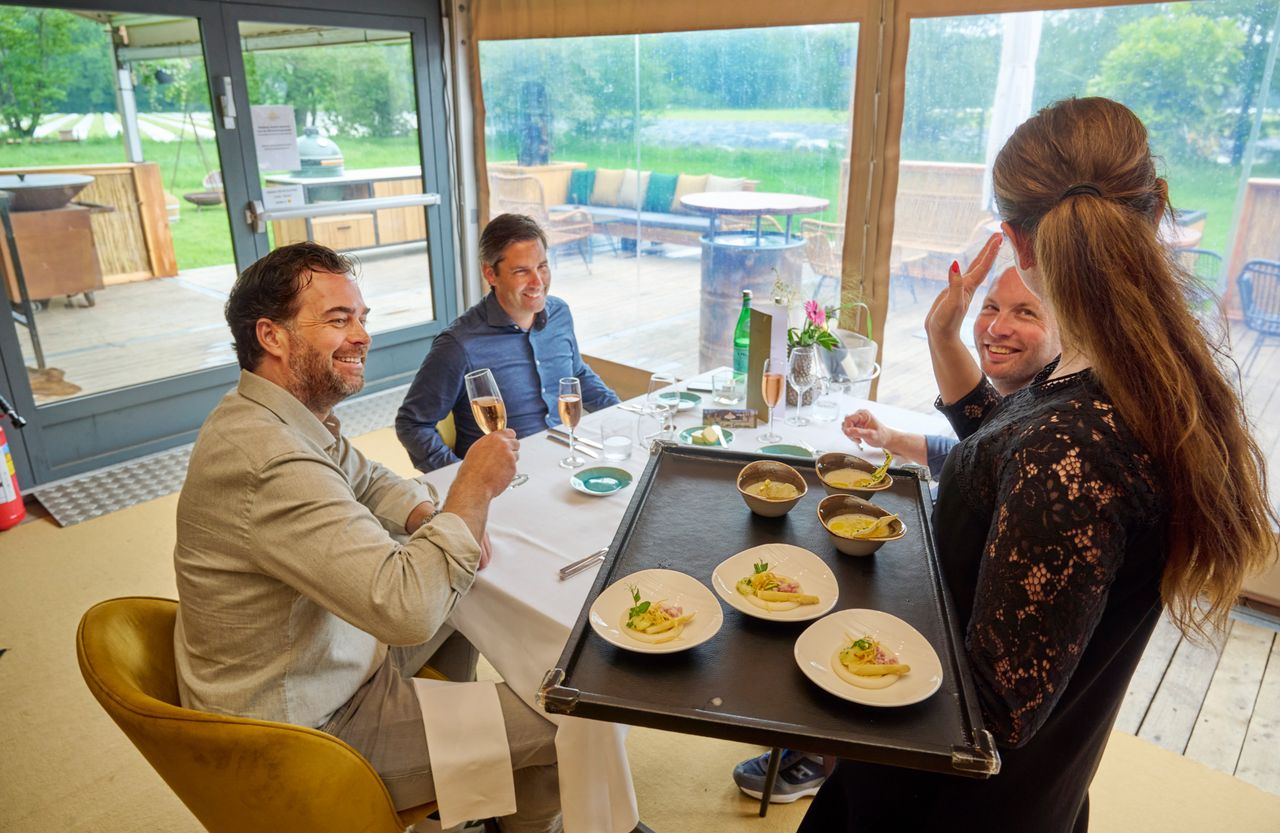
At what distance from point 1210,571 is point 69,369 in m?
4.43

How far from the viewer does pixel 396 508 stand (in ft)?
5.78

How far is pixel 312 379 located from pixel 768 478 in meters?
0.87

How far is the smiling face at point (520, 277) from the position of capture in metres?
2.58

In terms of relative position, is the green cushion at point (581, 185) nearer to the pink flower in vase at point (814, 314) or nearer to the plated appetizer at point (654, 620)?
the pink flower in vase at point (814, 314)

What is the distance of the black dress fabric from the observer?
3.07ft

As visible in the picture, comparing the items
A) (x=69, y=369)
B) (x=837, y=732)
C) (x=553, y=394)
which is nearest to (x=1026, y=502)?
(x=837, y=732)

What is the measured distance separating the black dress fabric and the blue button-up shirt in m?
1.61

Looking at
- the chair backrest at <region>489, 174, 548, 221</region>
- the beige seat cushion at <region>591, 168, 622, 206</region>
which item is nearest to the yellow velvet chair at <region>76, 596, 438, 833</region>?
the beige seat cushion at <region>591, 168, 622, 206</region>

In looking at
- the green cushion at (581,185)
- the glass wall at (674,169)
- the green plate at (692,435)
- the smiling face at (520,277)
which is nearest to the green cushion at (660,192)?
the glass wall at (674,169)

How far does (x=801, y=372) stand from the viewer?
228 centimetres

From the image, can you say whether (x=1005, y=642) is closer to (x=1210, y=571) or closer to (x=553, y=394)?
(x=1210, y=571)

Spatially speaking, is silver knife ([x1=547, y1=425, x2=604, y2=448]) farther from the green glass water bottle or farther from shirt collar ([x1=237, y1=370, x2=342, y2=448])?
shirt collar ([x1=237, y1=370, x2=342, y2=448])

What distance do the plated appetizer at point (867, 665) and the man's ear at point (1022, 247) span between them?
1.81 feet

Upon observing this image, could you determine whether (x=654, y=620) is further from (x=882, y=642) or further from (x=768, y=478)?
(x=768, y=478)
